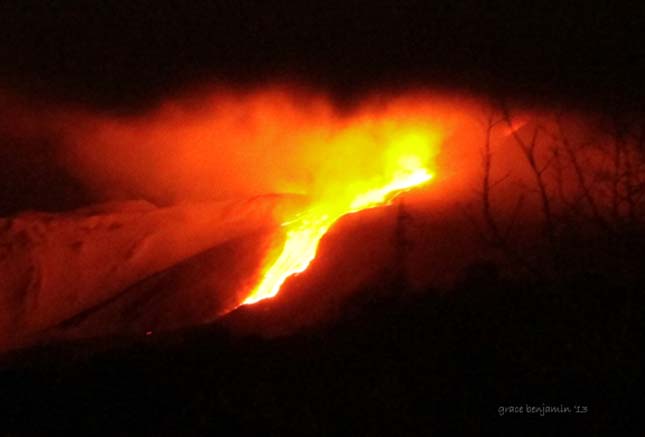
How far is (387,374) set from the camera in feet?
27.1

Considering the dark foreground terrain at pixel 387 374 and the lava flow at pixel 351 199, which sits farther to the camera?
the lava flow at pixel 351 199

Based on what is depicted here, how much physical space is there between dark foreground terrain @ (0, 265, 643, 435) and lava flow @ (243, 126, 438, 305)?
2744 mm

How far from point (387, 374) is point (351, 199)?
1036cm

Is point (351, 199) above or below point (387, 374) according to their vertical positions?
above

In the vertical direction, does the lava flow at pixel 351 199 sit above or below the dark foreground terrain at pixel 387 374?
above

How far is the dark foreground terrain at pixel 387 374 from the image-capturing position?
6.84 m

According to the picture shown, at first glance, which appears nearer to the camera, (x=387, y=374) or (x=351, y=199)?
(x=387, y=374)

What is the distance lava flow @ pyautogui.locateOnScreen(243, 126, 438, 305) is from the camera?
1341 centimetres

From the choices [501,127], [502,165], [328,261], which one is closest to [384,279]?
[328,261]

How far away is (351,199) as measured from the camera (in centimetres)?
1833

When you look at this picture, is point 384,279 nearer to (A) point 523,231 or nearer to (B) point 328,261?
(B) point 328,261

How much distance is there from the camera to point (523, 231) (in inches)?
467

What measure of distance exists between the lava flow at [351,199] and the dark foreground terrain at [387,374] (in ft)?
9.00

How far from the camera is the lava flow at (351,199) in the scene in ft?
44.0
